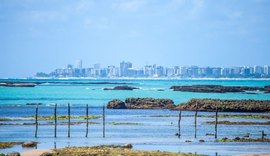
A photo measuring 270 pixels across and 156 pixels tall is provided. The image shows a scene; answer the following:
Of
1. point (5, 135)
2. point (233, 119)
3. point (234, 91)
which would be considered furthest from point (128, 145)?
point (234, 91)

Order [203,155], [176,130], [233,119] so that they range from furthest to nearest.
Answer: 1. [233,119]
2. [176,130]
3. [203,155]

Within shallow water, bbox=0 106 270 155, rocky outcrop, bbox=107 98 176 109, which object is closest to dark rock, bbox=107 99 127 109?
rocky outcrop, bbox=107 98 176 109

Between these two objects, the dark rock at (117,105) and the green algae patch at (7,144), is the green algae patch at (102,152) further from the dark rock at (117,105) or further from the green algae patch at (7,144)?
the dark rock at (117,105)

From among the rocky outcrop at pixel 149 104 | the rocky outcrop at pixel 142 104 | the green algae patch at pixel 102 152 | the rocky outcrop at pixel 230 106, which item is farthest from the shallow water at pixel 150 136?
the rocky outcrop at pixel 149 104

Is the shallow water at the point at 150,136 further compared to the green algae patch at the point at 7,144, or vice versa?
the green algae patch at the point at 7,144

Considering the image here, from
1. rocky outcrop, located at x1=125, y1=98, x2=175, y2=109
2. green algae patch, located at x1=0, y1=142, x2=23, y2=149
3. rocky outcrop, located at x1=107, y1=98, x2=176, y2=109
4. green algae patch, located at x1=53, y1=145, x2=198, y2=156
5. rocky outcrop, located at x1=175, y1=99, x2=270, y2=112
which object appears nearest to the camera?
green algae patch, located at x1=53, y1=145, x2=198, y2=156

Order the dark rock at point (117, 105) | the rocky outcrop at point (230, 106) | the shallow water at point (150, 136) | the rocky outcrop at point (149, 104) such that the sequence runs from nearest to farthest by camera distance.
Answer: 1. the shallow water at point (150, 136)
2. the rocky outcrop at point (230, 106)
3. the dark rock at point (117, 105)
4. the rocky outcrop at point (149, 104)

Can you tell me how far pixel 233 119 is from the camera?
82625mm

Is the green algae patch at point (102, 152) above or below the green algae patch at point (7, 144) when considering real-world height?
above

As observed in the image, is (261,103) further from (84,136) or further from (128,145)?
(128,145)

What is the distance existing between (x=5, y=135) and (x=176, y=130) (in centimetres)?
1854

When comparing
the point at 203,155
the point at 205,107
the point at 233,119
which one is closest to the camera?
the point at 203,155

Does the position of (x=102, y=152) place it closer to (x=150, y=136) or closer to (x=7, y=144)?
(x=7, y=144)

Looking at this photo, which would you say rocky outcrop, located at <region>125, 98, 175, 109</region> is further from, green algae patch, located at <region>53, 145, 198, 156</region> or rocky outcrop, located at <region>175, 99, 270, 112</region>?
green algae patch, located at <region>53, 145, 198, 156</region>
